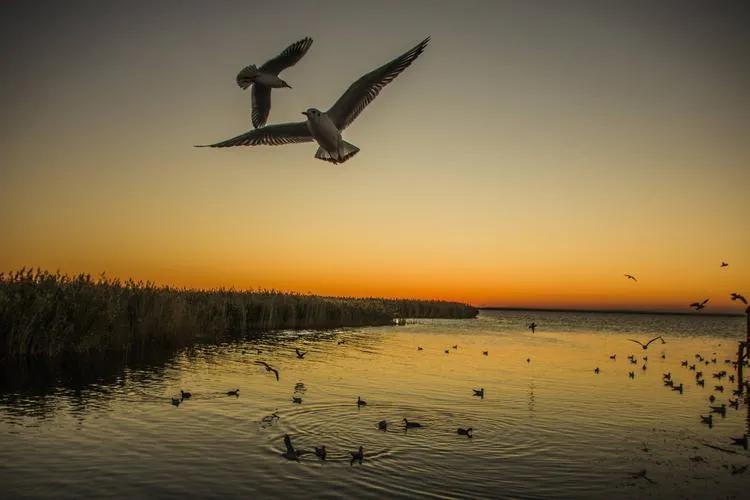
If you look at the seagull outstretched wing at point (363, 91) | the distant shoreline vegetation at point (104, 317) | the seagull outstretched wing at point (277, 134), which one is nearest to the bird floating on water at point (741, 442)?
the seagull outstretched wing at point (363, 91)

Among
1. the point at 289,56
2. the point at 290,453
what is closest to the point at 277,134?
the point at 289,56

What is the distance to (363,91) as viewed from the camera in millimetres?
9055

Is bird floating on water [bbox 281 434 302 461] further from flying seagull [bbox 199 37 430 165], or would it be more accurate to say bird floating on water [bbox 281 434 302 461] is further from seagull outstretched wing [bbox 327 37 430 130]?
seagull outstretched wing [bbox 327 37 430 130]

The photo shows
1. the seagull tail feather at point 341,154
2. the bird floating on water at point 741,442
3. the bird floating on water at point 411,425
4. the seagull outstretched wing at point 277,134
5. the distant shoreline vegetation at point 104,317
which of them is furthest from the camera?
the distant shoreline vegetation at point 104,317

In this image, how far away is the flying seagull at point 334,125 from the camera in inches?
336

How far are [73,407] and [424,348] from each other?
62.7 ft

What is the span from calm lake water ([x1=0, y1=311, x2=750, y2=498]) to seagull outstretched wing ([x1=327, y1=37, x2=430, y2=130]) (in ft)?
Result: 17.1

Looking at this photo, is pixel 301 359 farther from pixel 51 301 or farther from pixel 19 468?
pixel 19 468

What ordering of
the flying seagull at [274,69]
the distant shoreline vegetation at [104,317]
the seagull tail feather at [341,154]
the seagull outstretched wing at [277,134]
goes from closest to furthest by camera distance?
the flying seagull at [274,69]
the seagull tail feather at [341,154]
the seagull outstretched wing at [277,134]
the distant shoreline vegetation at [104,317]

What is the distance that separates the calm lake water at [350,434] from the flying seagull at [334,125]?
4.57 meters

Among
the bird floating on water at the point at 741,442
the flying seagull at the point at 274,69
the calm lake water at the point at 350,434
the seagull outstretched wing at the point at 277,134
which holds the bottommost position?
the calm lake water at the point at 350,434

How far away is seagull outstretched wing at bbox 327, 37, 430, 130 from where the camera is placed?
8.45 metres

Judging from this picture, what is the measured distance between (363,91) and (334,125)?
0.67 meters

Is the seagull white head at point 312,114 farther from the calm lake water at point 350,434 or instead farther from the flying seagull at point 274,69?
the calm lake water at point 350,434
